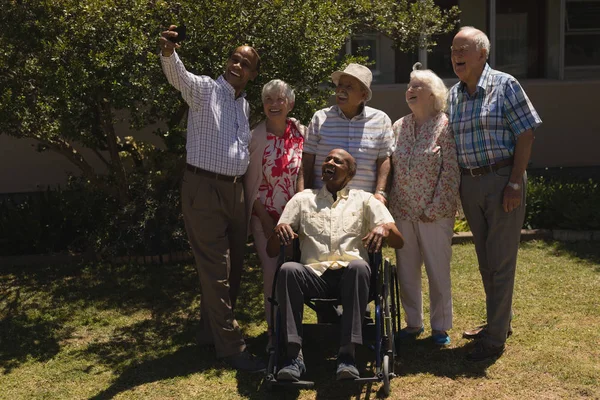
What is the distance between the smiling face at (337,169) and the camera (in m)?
5.13

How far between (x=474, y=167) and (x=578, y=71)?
799 cm

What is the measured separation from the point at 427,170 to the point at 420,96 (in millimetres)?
497

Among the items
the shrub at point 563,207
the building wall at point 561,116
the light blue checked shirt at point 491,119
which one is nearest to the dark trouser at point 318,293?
the light blue checked shirt at point 491,119

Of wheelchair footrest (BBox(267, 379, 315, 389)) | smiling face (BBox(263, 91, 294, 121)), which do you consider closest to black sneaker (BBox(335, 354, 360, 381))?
wheelchair footrest (BBox(267, 379, 315, 389))

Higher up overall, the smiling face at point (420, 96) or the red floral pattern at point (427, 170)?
the smiling face at point (420, 96)

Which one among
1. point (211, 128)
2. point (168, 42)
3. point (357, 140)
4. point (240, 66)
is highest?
point (168, 42)

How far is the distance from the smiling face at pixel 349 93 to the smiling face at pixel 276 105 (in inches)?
14.2

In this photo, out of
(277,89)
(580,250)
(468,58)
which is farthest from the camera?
(580,250)

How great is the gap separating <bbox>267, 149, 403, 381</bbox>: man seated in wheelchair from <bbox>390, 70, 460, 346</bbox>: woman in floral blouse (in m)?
0.41

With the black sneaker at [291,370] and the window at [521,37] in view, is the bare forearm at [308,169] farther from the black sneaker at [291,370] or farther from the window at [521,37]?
the window at [521,37]

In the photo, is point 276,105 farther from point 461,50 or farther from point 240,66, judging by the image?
point 461,50

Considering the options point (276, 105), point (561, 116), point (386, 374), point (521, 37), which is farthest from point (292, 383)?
point (521, 37)

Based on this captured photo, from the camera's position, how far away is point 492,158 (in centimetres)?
515

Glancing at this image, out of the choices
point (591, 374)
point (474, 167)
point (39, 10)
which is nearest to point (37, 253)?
point (39, 10)
